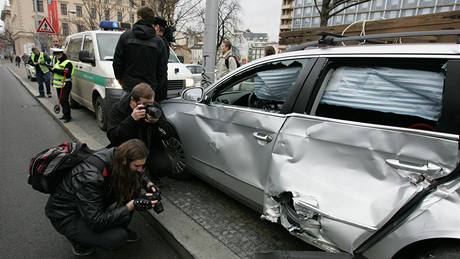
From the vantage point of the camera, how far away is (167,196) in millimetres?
3383

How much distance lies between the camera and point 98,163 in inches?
85.7

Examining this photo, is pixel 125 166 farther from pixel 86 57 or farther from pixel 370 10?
pixel 370 10

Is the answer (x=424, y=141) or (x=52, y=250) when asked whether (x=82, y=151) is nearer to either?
(x=52, y=250)

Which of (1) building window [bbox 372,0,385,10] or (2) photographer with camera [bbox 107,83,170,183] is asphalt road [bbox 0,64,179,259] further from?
(1) building window [bbox 372,0,385,10]

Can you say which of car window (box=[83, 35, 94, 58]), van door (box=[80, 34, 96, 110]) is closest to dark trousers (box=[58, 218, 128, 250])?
van door (box=[80, 34, 96, 110])

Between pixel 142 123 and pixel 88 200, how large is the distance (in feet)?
3.57

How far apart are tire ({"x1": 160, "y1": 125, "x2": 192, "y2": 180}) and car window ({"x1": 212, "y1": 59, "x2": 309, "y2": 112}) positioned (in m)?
0.74

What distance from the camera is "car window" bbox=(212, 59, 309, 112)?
2.43 m

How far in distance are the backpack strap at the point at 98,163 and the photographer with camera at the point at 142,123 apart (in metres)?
0.67

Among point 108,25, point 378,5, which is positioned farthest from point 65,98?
point 378,5

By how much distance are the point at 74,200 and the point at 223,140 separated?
4.31 feet

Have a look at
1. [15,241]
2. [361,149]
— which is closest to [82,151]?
[15,241]

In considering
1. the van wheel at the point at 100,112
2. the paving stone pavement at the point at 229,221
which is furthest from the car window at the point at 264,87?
A: the van wheel at the point at 100,112

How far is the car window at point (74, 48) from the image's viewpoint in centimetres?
700
